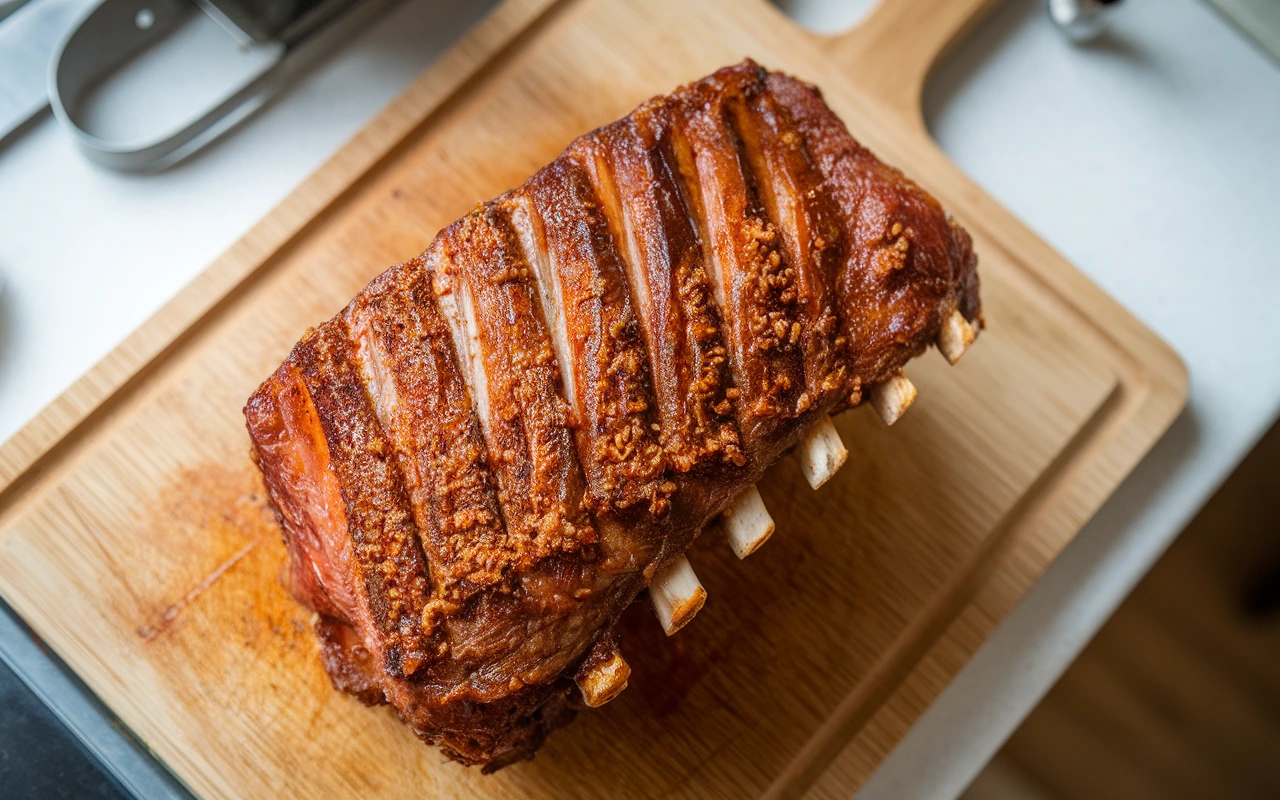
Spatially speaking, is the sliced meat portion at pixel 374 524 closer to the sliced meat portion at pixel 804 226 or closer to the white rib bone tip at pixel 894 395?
the sliced meat portion at pixel 804 226

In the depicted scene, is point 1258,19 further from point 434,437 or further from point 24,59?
point 24,59

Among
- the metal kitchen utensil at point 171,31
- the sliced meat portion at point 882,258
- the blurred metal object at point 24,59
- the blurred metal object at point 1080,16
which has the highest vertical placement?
the blurred metal object at point 24,59

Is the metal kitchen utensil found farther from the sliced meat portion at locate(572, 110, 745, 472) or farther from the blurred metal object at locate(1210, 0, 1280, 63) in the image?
the blurred metal object at locate(1210, 0, 1280, 63)

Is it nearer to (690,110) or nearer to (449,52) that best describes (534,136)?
(449,52)

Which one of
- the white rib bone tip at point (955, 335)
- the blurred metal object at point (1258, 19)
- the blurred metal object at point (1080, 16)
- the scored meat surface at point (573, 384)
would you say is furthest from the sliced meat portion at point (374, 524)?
the blurred metal object at point (1258, 19)

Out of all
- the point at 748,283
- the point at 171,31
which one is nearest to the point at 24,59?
the point at 171,31

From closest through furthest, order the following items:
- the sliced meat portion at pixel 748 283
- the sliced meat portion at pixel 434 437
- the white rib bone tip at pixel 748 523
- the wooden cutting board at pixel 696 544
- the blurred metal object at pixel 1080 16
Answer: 1. the sliced meat portion at pixel 434 437
2. the sliced meat portion at pixel 748 283
3. the white rib bone tip at pixel 748 523
4. the wooden cutting board at pixel 696 544
5. the blurred metal object at pixel 1080 16

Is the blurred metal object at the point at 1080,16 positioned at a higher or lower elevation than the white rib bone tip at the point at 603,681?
lower
